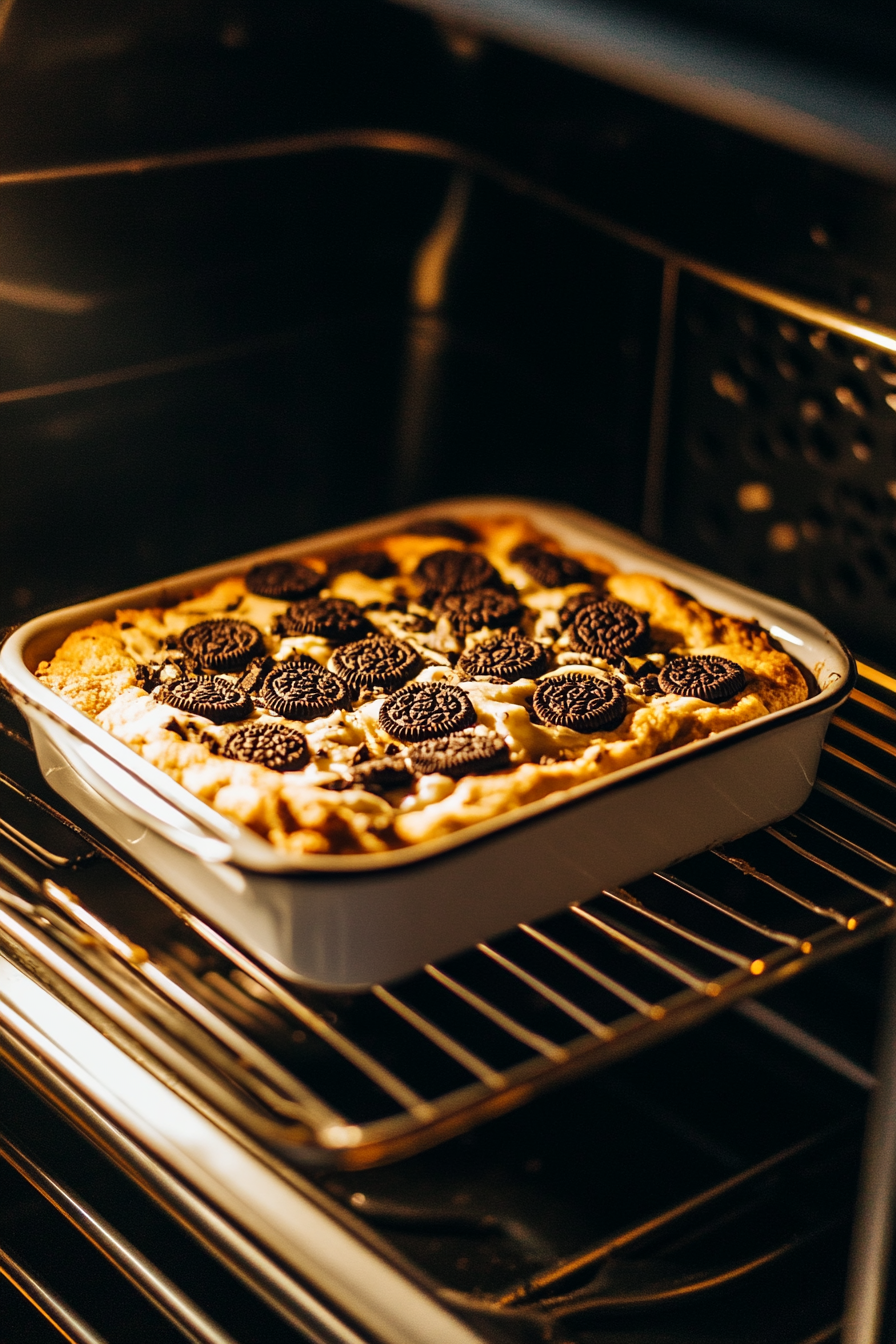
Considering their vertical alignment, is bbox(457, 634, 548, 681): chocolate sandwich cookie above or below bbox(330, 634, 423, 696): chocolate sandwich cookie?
above

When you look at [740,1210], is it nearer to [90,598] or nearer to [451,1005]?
[451,1005]

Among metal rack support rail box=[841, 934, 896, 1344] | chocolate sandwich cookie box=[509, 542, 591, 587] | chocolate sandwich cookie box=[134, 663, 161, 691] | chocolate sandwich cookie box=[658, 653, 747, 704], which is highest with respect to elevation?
chocolate sandwich cookie box=[658, 653, 747, 704]

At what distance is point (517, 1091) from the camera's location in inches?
21.3

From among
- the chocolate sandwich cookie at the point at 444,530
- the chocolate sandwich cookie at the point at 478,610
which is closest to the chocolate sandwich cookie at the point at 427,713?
the chocolate sandwich cookie at the point at 478,610

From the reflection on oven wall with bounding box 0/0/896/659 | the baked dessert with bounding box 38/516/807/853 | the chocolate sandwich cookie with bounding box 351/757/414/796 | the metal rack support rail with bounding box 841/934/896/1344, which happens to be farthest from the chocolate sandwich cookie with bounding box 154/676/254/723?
the metal rack support rail with bounding box 841/934/896/1344

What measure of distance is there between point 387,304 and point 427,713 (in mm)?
477

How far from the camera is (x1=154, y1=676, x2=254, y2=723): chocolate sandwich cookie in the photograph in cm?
81

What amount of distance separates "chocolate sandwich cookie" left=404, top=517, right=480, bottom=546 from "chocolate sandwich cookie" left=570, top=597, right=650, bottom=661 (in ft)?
0.53

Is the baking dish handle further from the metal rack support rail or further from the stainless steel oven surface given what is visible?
the metal rack support rail

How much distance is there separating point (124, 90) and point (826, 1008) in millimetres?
832

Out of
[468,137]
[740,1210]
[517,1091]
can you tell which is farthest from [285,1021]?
[468,137]

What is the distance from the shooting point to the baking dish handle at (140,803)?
648 mm

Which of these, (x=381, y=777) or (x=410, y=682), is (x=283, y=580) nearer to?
(x=410, y=682)

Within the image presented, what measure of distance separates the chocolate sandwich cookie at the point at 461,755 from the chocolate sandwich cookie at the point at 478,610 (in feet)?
0.54
